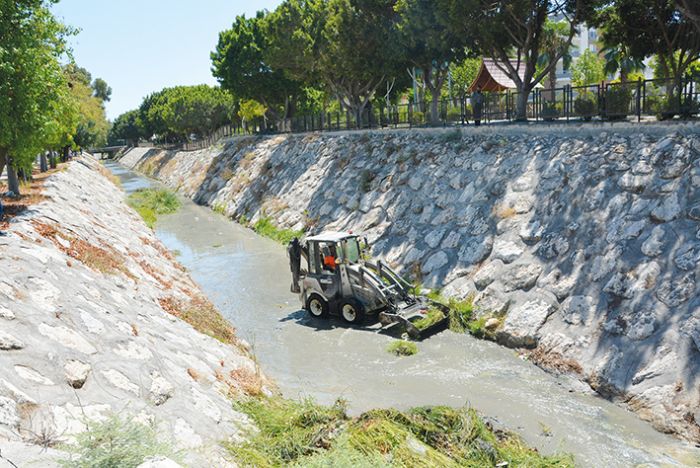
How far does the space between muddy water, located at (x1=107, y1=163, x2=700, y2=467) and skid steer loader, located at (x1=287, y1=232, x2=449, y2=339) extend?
52 cm

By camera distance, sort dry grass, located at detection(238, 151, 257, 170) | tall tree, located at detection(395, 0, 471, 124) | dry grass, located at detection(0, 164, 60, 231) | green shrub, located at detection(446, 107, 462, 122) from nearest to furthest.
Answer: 1. dry grass, located at detection(0, 164, 60, 231)
2. green shrub, located at detection(446, 107, 462, 122)
3. tall tree, located at detection(395, 0, 471, 124)
4. dry grass, located at detection(238, 151, 257, 170)

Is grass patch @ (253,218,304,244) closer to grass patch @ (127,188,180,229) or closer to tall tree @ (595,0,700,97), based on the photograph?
grass patch @ (127,188,180,229)

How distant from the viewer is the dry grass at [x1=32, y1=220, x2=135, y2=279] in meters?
16.3

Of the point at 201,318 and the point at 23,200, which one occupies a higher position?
the point at 23,200

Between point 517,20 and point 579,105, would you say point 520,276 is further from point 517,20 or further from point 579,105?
point 517,20

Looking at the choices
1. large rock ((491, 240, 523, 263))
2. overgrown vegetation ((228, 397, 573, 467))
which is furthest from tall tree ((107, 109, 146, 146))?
overgrown vegetation ((228, 397, 573, 467))

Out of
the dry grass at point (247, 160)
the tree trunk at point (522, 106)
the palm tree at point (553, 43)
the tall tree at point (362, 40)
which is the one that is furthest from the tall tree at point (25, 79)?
the dry grass at point (247, 160)

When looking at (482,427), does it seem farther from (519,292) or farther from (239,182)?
(239,182)

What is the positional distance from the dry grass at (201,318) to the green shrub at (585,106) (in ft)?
48.2

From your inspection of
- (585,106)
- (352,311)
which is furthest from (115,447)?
(585,106)

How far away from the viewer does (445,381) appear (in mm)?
14164

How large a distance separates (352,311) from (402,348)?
2352mm

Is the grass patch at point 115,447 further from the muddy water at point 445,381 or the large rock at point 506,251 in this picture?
the large rock at point 506,251

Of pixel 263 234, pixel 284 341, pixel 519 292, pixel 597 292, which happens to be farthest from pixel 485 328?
pixel 263 234
